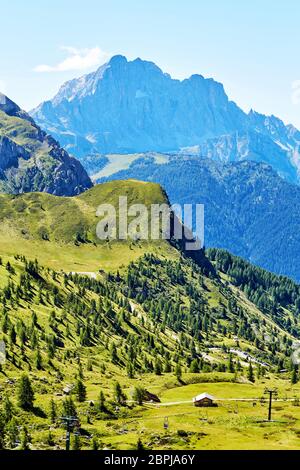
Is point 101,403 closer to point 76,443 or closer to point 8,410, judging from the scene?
point 8,410

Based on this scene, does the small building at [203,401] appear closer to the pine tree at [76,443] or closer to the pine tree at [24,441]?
the pine tree at [76,443]

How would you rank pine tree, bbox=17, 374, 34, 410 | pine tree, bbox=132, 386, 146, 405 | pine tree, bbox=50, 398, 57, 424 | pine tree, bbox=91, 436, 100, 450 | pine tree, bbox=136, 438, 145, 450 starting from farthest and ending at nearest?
pine tree, bbox=132, 386, 146, 405 → pine tree, bbox=17, 374, 34, 410 → pine tree, bbox=50, 398, 57, 424 → pine tree, bbox=136, 438, 145, 450 → pine tree, bbox=91, 436, 100, 450

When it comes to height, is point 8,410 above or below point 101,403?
above

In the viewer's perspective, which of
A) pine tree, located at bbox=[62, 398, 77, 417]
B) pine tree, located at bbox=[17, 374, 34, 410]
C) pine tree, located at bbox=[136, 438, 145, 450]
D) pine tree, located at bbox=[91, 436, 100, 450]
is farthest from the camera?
pine tree, located at bbox=[17, 374, 34, 410]

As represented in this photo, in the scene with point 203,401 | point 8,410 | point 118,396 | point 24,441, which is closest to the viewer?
point 24,441

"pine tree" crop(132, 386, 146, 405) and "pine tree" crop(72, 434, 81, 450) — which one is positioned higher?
"pine tree" crop(132, 386, 146, 405)

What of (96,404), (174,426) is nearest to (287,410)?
(174,426)

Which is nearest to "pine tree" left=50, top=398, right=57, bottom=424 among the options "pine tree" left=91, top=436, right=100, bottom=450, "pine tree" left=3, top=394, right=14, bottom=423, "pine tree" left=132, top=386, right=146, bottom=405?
"pine tree" left=3, top=394, right=14, bottom=423

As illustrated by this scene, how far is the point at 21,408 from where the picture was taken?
150250mm

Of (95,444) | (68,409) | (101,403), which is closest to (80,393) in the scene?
(101,403)

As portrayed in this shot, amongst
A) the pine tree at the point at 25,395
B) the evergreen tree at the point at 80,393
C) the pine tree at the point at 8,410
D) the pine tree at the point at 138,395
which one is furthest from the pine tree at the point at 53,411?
the pine tree at the point at 138,395

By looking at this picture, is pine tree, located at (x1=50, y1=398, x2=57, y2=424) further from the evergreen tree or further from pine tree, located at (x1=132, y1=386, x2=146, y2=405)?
pine tree, located at (x1=132, y1=386, x2=146, y2=405)
